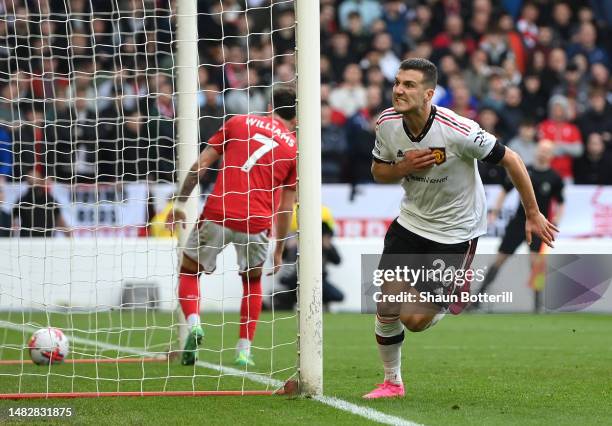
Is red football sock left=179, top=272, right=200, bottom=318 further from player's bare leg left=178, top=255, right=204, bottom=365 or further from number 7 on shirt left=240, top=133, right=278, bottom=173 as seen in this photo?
number 7 on shirt left=240, top=133, right=278, bottom=173

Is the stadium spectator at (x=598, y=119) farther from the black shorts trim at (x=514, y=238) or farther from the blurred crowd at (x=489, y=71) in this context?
the black shorts trim at (x=514, y=238)

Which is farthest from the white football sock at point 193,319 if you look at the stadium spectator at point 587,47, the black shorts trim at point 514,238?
the stadium spectator at point 587,47

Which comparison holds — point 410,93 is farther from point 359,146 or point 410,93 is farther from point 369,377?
point 359,146

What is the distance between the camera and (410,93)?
723 cm

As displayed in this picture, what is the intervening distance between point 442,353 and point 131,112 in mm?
6029

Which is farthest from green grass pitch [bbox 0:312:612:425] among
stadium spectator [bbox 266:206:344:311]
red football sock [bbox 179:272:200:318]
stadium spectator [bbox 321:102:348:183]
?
stadium spectator [bbox 321:102:348:183]

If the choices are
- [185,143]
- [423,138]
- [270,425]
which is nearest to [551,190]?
[185,143]

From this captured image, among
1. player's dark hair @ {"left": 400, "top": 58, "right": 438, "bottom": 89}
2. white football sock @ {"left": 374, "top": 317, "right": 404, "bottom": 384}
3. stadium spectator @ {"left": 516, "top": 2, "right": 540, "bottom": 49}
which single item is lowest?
white football sock @ {"left": 374, "top": 317, "right": 404, "bottom": 384}

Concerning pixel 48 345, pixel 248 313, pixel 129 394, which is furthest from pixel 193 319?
pixel 129 394

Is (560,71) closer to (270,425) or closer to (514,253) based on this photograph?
(514,253)

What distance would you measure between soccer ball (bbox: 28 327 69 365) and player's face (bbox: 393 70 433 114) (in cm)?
362

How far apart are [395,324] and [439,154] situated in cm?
120

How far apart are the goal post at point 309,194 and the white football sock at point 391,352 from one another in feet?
1.62

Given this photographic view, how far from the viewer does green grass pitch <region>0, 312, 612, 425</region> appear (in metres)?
6.70
